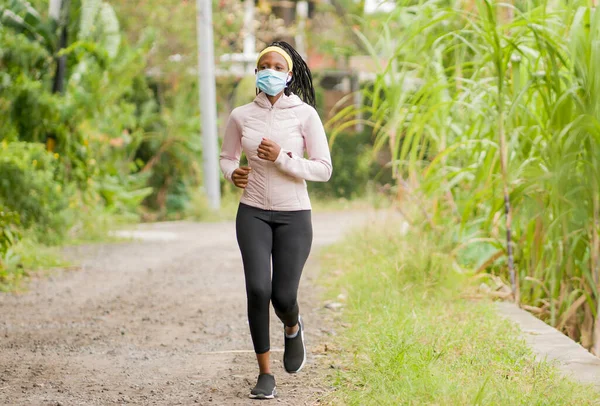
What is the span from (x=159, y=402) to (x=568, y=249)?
3.09 metres

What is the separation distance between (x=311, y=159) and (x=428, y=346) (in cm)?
119

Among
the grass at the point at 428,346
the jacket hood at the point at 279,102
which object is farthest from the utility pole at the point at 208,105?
the jacket hood at the point at 279,102

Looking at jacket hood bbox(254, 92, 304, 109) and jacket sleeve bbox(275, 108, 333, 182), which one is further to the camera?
jacket hood bbox(254, 92, 304, 109)

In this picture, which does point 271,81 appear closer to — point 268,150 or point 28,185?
point 268,150

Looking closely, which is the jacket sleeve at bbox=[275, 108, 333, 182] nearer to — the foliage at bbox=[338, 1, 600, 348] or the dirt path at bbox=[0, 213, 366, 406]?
the dirt path at bbox=[0, 213, 366, 406]

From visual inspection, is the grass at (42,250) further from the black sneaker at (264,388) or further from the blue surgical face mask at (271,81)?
the blue surgical face mask at (271,81)

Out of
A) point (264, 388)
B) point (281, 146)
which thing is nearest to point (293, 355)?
point (264, 388)

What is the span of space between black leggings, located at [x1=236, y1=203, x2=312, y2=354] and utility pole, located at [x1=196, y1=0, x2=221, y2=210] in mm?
13021

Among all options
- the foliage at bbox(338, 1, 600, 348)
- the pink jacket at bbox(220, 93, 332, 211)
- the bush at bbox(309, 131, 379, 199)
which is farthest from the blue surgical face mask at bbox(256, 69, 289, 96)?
the bush at bbox(309, 131, 379, 199)

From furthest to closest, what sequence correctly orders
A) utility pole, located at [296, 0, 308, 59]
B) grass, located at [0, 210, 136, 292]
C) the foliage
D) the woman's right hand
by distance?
utility pole, located at [296, 0, 308, 59]
grass, located at [0, 210, 136, 292]
the foliage
the woman's right hand

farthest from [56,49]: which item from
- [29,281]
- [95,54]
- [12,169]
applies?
[29,281]

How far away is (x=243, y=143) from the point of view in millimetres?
4891

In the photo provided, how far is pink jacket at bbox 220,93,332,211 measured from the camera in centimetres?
485

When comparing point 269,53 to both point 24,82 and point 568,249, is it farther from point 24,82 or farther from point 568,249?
point 24,82
